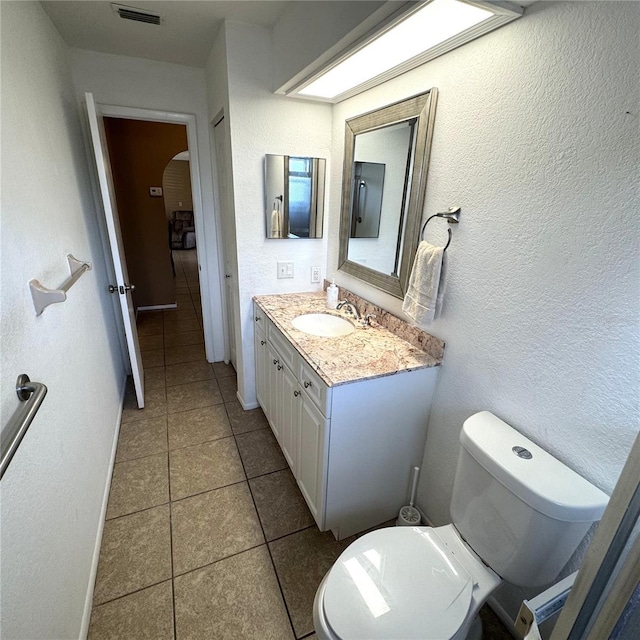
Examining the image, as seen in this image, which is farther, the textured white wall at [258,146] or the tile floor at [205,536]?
the textured white wall at [258,146]

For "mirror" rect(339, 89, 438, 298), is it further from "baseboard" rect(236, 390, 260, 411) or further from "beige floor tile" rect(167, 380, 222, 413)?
→ "beige floor tile" rect(167, 380, 222, 413)

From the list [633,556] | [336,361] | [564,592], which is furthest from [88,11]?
[564,592]

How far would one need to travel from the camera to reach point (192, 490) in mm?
1837

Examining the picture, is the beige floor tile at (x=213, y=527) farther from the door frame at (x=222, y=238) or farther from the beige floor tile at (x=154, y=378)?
the beige floor tile at (x=154, y=378)

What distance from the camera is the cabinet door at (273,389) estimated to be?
74.8 inches

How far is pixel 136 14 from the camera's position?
169 cm

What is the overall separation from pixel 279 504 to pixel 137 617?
0.70 meters

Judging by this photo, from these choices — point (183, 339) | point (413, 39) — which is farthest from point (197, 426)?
point (413, 39)

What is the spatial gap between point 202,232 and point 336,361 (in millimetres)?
1934

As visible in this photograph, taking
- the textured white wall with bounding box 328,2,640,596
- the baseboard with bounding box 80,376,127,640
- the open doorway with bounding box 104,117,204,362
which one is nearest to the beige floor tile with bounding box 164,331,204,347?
the open doorway with bounding box 104,117,204,362

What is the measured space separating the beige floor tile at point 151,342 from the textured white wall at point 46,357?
160 cm

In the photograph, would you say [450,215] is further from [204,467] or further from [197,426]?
[197,426]

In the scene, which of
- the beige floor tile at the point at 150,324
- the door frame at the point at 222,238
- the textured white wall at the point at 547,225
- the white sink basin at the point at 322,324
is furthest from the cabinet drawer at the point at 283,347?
the beige floor tile at the point at 150,324

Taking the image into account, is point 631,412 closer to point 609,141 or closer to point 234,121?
point 609,141
